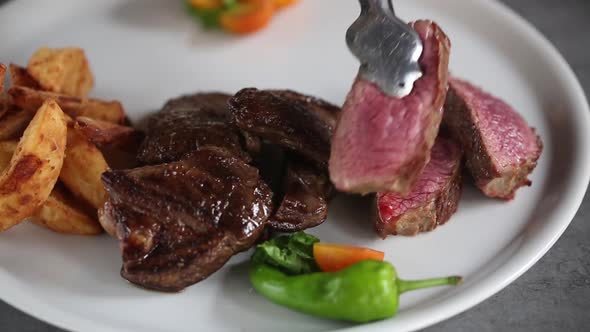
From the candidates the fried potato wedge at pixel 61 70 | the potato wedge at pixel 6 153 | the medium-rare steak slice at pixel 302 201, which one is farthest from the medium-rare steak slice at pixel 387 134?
the fried potato wedge at pixel 61 70

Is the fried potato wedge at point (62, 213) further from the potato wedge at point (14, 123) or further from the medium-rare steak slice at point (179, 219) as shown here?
the medium-rare steak slice at point (179, 219)

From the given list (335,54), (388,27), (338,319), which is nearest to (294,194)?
(338,319)

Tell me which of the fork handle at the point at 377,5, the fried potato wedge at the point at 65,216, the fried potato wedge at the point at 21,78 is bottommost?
the fried potato wedge at the point at 65,216

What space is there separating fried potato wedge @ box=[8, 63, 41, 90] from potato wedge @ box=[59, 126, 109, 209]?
46cm

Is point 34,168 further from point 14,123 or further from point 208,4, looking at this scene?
point 208,4

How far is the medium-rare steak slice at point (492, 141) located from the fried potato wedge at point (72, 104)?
1608mm

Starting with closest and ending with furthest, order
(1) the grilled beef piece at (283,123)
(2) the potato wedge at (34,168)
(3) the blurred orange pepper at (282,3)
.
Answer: (2) the potato wedge at (34,168)
(1) the grilled beef piece at (283,123)
(3) the blurred orange pepper at (282,3)

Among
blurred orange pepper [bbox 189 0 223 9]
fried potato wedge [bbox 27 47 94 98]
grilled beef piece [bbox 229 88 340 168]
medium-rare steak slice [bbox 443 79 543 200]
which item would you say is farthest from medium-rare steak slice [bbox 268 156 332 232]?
blurred orange pepper [bbox 189 0 223 9]

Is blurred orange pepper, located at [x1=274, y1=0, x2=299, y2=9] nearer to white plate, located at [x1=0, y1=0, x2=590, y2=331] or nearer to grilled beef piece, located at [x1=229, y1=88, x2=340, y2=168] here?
white plate, located at [x1=0, y1=0, x2=590, y2=331]

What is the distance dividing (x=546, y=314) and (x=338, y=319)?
2.91 ft

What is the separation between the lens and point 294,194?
9.62 ft

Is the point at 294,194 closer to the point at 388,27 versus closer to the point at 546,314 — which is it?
the point at 388,27

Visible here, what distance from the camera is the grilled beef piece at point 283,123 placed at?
3.00 m

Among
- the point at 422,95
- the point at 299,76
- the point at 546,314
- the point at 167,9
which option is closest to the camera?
the point at 422,95
